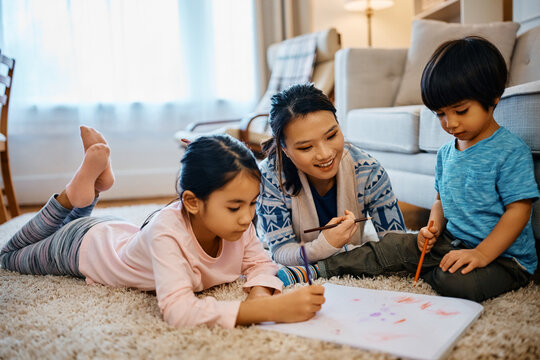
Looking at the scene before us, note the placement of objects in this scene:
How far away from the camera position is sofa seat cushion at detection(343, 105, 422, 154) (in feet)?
5.54

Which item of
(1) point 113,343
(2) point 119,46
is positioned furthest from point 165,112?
(1) point 113,343

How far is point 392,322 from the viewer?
785mm

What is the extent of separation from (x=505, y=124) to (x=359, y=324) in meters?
0.71

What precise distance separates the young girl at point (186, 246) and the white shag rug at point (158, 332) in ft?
0.13

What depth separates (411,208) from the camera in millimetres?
2131

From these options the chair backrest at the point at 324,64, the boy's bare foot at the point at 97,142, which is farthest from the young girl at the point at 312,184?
the chair backrest at the point at 324,64

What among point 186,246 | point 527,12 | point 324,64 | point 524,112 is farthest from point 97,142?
point 527,12

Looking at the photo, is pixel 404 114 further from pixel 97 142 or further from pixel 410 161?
pixel 97 142

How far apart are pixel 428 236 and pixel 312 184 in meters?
0.37

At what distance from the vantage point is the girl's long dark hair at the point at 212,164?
34.7 inches

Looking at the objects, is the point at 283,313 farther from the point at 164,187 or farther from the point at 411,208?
the point at 164,187

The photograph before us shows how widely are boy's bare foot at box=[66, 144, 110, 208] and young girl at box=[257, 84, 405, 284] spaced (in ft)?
1.53

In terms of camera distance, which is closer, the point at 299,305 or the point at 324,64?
the point at 299,305

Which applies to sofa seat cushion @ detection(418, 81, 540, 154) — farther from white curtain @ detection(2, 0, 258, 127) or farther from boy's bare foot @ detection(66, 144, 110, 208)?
white curtain @ detection(2, 0, 258, 127)
